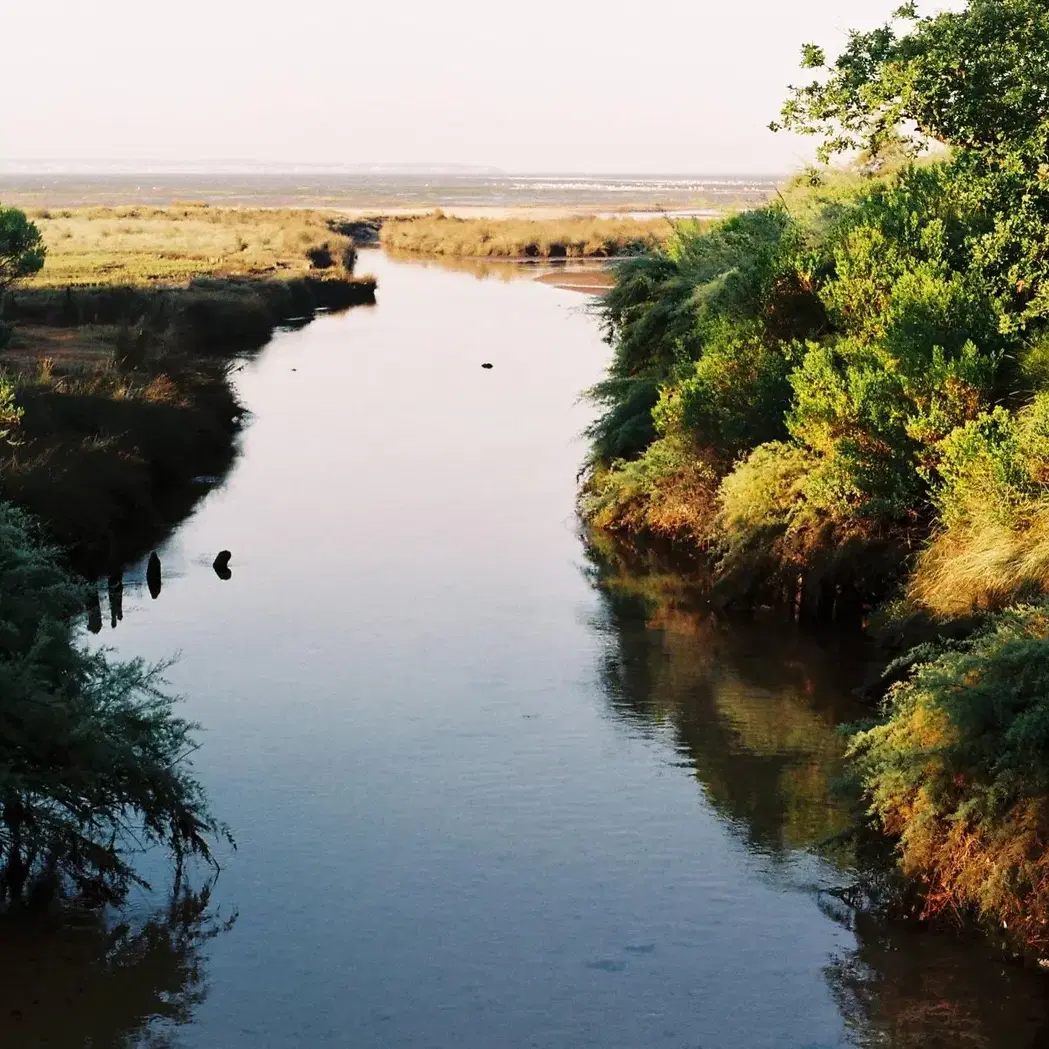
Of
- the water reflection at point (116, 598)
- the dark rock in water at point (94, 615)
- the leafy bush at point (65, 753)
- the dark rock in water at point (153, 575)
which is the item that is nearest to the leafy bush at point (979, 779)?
the leafy bush at point (65, 753)

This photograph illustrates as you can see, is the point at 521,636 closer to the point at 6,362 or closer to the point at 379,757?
the point at 379,757

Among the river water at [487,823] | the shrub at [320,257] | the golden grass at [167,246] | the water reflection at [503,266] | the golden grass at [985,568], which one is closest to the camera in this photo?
the river water at [487,823]

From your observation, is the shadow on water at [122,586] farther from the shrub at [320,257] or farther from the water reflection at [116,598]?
the shrub at [320,257]

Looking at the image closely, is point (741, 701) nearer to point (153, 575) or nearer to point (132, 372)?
point (153, 575)

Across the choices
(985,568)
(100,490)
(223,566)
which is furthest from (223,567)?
(985,568)

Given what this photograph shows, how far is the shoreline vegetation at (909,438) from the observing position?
1473 cm

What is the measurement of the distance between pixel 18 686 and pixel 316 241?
77621 millimetres

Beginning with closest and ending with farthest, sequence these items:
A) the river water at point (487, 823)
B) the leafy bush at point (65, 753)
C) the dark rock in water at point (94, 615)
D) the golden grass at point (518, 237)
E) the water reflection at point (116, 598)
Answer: the river water at point (487, 823) → the leafy bush at point (65, 753) → the dark rock in water at point (94, 615) → the water reflection at point (116, 598) → the golden grass at point (518, 237)

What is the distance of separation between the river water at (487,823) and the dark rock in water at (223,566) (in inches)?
5.6

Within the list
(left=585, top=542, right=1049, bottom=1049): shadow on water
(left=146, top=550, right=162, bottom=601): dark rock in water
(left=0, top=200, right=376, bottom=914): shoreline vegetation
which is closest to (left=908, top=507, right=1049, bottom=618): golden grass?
(left=585, top=542, right=1049, bottom=1049): shadow on water

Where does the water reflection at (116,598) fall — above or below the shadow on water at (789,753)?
above

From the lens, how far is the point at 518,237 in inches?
4250

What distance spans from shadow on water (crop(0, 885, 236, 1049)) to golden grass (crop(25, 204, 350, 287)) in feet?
162

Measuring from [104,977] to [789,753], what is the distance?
921 cm
